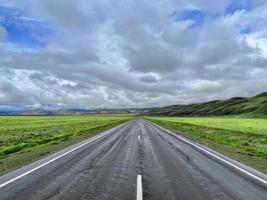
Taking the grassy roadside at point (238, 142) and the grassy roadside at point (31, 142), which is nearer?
the grassy roadside at point (31, 142)

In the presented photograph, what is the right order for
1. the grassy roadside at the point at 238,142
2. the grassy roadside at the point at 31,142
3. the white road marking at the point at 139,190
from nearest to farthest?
the white road marking at the point at 139,190, the grassy roadside at the point at 31,142, the grassy roadside at the point at 238,142

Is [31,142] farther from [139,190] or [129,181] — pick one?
[139,190]

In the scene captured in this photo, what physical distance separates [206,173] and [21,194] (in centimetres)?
681

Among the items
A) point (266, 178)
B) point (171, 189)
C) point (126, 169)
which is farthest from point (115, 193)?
point (266, 178)

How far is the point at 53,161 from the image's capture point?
46.7 ft

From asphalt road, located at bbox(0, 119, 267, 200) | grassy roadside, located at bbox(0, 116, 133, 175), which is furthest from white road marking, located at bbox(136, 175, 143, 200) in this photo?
grassy roadside, located at bbox(0, 116, 133, 175)

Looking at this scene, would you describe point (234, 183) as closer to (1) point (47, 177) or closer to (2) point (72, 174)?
(2) point (72, 174)

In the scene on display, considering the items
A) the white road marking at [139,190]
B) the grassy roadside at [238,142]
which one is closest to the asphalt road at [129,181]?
the white road marking at [139,190]

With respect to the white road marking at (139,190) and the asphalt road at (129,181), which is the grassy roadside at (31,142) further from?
the white road marking at (139,190)

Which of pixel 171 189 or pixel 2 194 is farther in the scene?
pixel 171 189

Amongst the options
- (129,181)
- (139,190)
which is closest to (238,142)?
(129,181)

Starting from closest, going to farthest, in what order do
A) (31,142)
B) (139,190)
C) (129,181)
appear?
(139,190) → (129,181) → (31,142)

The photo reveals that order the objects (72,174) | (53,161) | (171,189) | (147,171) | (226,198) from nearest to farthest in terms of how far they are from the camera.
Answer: (226,198) → (171,189) → (72,174) → (147,171) → (53,161)

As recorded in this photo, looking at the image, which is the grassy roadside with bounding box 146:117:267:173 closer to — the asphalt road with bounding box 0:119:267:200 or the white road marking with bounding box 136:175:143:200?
the asphalt road with bounding box 0:119:267:200
